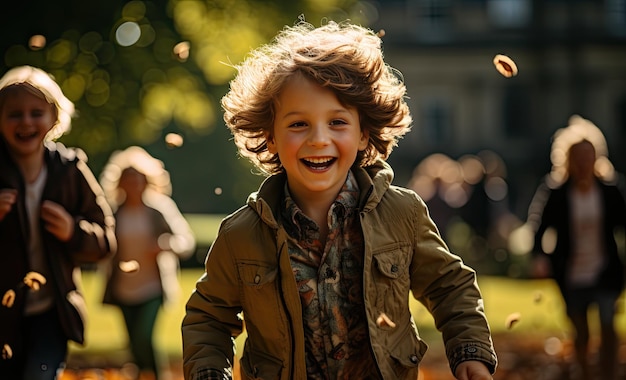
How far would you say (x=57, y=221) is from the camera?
18.4ft

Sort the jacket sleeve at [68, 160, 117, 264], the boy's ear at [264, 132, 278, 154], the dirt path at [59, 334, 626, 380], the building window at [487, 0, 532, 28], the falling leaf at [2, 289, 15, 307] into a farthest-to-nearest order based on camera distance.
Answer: the building window at [487, 0, 532, 28] < the dirt path at [59, 334, 626, 380] < the jacket sleeve at [68, 160, 117, 264] < the falling leaf at [2, 289, 15, 307] < the boy's ear at [264, 132, 278, 154]

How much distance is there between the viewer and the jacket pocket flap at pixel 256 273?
420 cm

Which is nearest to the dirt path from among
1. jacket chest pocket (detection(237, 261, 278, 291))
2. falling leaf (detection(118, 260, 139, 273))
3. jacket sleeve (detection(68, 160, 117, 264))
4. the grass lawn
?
the grass lawn

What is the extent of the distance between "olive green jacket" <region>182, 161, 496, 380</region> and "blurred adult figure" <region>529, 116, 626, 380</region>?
4.68 meters

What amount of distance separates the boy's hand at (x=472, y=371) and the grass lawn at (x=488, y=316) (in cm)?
660

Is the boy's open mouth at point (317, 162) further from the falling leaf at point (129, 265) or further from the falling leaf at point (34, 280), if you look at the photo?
the falling leaf at point (129, 265)

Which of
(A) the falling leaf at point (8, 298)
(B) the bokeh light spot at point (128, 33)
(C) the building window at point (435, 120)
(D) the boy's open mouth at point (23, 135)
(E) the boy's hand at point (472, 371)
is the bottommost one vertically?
(C) the building window at point (435, 120)

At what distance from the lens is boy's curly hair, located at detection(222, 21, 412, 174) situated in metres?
4.41

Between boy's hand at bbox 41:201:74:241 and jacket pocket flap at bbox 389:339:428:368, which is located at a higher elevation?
boy's hand at bbox 41:201:74:241

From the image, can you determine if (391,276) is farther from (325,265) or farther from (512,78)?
(512,78)

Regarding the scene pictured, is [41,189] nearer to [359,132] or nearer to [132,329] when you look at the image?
[359,132]

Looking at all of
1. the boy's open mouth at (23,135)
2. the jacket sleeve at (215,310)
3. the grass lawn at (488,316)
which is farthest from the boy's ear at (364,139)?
the grass lawn at (488,316)

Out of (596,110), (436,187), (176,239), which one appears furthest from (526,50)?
(176,239)

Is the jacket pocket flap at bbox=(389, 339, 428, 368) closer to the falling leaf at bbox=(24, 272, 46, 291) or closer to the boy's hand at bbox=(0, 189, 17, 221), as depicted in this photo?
the falling leaf at bbox=(24, 272, 46, 291)
